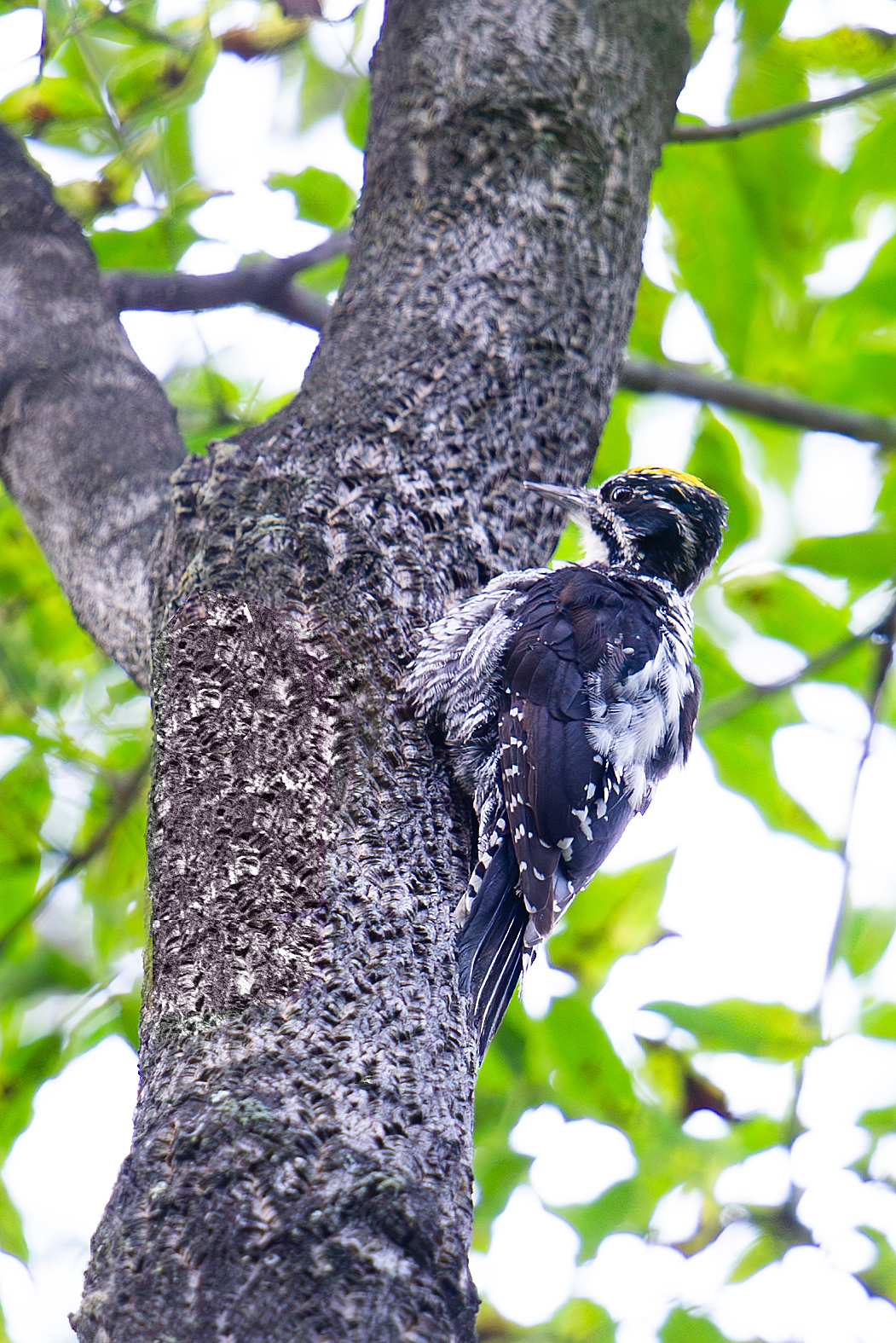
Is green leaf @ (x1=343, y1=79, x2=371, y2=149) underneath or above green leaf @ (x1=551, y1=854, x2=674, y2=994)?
above

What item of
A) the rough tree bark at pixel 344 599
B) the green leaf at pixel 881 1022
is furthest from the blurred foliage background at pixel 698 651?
the rough tree bark at pixel 344 599

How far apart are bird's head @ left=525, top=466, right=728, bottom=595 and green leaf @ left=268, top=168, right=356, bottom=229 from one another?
967 mm

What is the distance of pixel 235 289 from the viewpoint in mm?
2760

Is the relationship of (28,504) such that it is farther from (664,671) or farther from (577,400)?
(664,671)

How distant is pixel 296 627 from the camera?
168cm

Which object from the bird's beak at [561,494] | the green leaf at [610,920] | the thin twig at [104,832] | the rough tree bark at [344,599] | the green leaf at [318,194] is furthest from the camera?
the green leaf at [318,194]

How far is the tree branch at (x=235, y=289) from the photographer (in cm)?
269

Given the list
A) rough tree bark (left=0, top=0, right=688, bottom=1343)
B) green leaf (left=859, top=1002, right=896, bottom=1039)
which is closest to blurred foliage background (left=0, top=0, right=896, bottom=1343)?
green leaf (left=859, top=1002, right=896, bottom=1039)

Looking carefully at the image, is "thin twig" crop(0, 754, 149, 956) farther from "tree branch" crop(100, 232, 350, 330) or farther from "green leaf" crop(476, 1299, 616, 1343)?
"green leaf" crop(476, 1299, 616, 1343)

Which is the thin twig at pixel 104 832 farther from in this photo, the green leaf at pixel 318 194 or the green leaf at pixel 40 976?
the green leaf at pixel 318 194

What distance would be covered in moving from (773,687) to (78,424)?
1.56m

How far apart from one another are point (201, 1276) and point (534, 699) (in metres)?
1.54

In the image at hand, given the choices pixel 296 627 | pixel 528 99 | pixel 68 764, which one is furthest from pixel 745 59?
pixel 68 764

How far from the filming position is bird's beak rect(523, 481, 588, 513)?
2.09 metres
